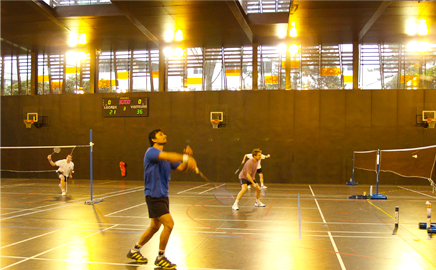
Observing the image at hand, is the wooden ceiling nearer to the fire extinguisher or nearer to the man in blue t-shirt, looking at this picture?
the fire extinguisher

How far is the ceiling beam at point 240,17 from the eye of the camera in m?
16.8

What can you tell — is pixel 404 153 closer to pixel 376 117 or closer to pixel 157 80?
pixel 376 117

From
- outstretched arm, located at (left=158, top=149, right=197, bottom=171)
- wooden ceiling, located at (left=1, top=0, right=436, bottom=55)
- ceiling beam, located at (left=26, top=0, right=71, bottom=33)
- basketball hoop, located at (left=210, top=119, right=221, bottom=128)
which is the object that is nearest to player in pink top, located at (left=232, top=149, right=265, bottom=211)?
outstretched arm, located at (left=158, top=149, right=197, bottom=171)

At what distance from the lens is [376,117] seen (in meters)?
21.3

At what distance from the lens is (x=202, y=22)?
61.9 feet

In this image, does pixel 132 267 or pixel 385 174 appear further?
pixel 385 174

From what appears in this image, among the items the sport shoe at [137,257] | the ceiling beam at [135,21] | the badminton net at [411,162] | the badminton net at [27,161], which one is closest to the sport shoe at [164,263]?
the sport shoe at [137,257]

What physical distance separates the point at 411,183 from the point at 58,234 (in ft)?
62.5

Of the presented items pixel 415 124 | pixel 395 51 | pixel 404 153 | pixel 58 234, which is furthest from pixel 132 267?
pixel 395 51

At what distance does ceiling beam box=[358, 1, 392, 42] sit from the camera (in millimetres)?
16688

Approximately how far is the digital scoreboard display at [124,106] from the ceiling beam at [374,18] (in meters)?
13.0

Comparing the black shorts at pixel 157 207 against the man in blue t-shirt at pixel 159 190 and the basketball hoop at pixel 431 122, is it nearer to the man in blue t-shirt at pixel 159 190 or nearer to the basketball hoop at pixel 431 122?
the man in blue t-shirt at pixel 159 190

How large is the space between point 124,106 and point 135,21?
248 inches

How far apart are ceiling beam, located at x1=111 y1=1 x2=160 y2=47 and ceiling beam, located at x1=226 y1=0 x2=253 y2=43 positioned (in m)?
4.62
